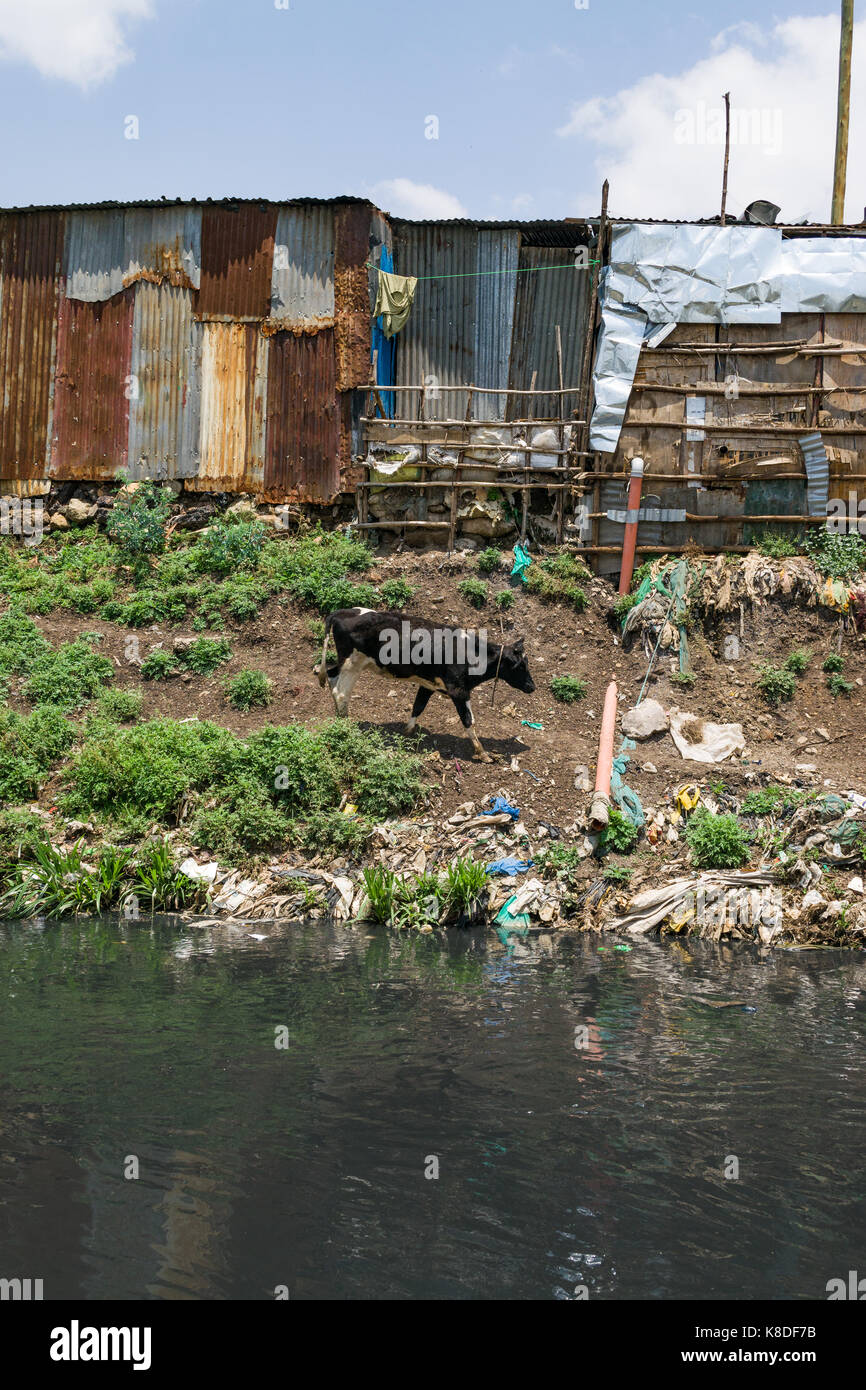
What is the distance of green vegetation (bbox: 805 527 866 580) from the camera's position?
671 inches

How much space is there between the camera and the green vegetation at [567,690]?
15.4 metres

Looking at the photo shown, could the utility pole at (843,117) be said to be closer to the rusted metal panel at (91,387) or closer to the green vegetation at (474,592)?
the green vegetation at (474,592)

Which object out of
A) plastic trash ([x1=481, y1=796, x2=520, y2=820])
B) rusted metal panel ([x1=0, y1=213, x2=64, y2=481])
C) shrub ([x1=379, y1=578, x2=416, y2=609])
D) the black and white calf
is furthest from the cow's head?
rusted metal panel ([x1=0, y1=213, x2=64, y2=481])

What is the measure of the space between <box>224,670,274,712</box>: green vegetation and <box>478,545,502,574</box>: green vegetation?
4.43 meters

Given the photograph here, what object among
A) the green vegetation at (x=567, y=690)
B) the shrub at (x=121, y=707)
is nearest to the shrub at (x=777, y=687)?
the green vegetation at (x=567, y=690)

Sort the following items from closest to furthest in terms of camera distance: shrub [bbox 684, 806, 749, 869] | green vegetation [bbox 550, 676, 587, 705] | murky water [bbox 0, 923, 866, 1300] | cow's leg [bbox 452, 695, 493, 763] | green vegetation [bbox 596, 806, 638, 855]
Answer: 1. murky water [bbox 0, 923, 866, 1300]
2. shrub [bbox 684, 806, 749, 869]
3. green vegetation [bbox 596, 806, 638, 855]
4. cow's leg [bbox 452, 695, 493, 763]
5. green vegetation [bbox 550, 676, 587, 705]

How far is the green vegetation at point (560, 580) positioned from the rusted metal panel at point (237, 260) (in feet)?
22.6

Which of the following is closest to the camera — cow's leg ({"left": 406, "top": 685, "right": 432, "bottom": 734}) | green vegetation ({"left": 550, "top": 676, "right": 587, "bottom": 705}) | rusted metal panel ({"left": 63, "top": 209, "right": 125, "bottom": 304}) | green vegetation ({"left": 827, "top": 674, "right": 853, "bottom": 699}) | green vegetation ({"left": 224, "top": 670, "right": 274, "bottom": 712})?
cow's leg ({"left": 406, "top": 685, "right": 432, "bottom": 734})

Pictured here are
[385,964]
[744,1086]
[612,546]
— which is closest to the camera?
[744,1086]

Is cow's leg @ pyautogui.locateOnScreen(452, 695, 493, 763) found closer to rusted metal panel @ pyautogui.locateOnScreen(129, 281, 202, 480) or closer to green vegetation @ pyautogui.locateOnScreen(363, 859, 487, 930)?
green vegetation @ pyautogui.locateOnScreen(363, 859, 487, 930)
